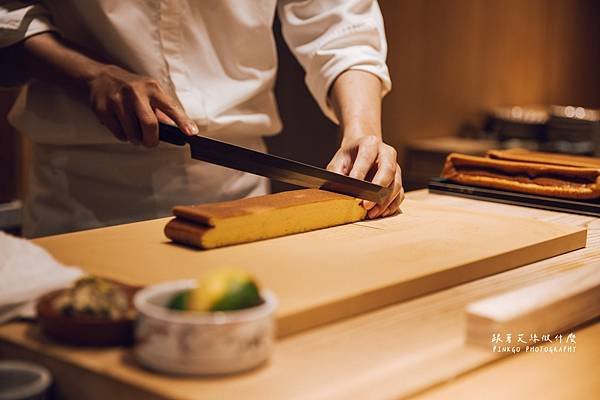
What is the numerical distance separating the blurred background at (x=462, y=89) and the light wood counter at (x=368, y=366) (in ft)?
8.63

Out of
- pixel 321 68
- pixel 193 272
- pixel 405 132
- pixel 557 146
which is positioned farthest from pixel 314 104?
pixel 193 272

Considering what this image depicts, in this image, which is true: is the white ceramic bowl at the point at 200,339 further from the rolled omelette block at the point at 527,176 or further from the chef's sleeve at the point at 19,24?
the rolled omelette block at the point at 527,176

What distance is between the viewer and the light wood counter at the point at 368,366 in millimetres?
877

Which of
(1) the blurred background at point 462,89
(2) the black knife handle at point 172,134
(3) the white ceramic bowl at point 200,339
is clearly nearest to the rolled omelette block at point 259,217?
(2) the black knife handle at point 172,134

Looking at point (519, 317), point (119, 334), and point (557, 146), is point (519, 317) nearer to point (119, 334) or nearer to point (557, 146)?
point (119, 334)

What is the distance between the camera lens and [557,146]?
13.7ft

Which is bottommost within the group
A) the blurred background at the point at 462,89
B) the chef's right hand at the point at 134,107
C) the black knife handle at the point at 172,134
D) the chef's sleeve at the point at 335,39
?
the blurred background at the point at 462,89

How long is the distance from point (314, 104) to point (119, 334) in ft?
9.63

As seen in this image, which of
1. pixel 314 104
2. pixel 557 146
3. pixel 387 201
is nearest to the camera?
pixel 387 201

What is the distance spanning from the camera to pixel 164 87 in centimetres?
190

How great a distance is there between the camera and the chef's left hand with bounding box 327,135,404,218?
5.36 feet

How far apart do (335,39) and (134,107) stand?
→ 2.09ft

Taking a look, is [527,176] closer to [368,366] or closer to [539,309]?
[539,309]

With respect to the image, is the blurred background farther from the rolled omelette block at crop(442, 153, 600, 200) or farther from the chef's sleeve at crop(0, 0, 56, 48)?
the chef's sleeve at crop(0, 0, 56, 48)
